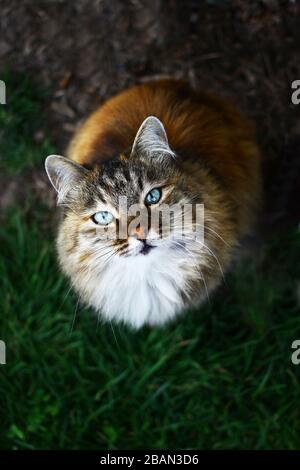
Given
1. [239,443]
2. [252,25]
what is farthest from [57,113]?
[239,443]

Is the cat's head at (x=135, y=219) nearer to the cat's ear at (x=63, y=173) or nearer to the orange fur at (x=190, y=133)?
the cat's ear at (x=63, y=173)

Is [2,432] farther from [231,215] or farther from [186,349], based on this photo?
[231,215]

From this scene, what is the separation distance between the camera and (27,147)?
9.23ft

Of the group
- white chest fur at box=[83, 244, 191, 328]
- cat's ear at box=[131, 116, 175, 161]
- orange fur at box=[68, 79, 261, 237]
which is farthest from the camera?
orange fur at box=[68, 79, 261, 237]

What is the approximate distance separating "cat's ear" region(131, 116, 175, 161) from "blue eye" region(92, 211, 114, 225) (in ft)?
0.68

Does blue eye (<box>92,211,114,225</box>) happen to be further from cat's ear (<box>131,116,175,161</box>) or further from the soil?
the soil

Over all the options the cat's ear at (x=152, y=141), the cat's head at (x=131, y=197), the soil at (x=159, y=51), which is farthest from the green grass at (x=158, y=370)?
the cat's ear at (x=152, y=141)

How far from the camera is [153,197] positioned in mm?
1750

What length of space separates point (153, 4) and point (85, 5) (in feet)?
1.15

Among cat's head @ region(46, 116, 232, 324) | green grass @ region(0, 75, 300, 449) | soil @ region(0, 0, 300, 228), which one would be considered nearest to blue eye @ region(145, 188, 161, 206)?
cat's head @ region(46, 116, 232, 324)

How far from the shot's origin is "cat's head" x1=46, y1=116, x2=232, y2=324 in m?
1.71

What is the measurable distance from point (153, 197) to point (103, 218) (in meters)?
0.17

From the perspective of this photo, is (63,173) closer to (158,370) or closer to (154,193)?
(154,193)

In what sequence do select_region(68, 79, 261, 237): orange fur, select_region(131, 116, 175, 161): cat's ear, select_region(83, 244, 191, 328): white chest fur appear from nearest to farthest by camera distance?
select_region(131, 116, 175, 161): cat's ear, select_region(83, 244, 191, 328): white chest fur, select_region(68, 79, 261, 237): orange fur
